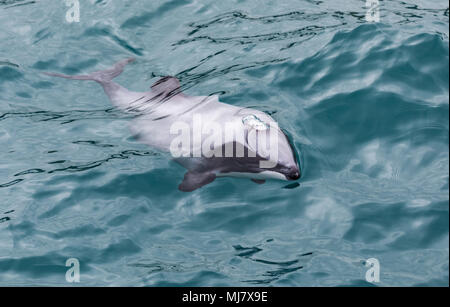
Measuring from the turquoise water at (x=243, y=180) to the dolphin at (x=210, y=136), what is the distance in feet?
0.55

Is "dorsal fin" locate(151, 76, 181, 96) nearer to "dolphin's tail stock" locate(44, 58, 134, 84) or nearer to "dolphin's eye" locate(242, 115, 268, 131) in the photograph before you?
"dolphin's tail stock" locate(44, 58, 134, 84)

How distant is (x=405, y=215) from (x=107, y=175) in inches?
148

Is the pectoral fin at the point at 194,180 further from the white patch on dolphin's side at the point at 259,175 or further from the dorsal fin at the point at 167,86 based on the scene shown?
the dorsal fin at the point at 167,86

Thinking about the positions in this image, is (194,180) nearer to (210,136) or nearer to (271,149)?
(210,136)

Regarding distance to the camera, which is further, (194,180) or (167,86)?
(167,86)

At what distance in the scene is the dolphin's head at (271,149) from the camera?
7.30m

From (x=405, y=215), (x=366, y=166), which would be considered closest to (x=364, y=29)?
(x=366, y=166)

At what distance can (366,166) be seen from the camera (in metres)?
7.23

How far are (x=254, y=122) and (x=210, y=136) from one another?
60 cm

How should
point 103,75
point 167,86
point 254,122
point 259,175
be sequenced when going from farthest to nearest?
1. point 103,75
2. point 167,86
3. point 254,122
4. point 259,175

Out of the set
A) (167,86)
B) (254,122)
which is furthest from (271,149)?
(167,86)

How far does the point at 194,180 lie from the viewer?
24.4ft

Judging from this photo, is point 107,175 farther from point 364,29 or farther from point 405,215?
point 364,29

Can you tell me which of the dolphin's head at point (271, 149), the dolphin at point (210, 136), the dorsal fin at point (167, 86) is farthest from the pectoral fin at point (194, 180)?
the dorsal fin at point (167, 86)
